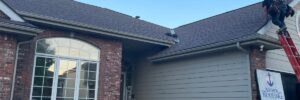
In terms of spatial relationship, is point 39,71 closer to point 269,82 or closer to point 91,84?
point 91,84

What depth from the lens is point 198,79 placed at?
34.1ft

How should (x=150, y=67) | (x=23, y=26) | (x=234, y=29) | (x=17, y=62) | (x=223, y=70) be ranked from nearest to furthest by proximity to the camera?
(x=23, y=26) → (x=17, y=62) → (x=223, y=70) → (x=234, y=29) → (x=150, y=67)

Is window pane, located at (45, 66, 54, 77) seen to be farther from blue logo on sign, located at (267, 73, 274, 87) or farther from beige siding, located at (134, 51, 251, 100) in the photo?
blue logo on sign, located at (267, 73, 274, 87)

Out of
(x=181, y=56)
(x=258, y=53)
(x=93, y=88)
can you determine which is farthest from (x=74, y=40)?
(x=258, y=53)

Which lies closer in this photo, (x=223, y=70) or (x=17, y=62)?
(x=17, y=62)

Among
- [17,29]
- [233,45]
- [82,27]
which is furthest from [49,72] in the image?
[233,45]

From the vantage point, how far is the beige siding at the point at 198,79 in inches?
360

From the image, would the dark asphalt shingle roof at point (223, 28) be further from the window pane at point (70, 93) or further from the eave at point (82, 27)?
the window pane at point (70, 93)

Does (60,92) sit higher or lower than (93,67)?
lower

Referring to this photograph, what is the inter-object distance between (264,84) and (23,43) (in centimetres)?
649

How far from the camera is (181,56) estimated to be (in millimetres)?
10820

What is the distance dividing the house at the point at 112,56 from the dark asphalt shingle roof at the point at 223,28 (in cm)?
6

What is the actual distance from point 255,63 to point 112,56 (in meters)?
4.32

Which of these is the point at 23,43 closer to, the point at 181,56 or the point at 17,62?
the point at 17,62
